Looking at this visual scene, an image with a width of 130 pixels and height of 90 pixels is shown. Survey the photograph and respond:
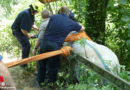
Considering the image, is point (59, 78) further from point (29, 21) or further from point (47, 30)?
point (29, 21)

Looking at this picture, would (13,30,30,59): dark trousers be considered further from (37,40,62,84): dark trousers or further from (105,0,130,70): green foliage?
(105,0,130,70): green foliage

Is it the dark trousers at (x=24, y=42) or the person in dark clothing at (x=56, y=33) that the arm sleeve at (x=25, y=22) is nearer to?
the dark trousers at (x=24, y=42)

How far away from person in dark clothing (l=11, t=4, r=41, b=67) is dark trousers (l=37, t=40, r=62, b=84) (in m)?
0.91

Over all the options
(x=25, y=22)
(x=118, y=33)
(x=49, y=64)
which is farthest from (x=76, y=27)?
(x=118, y=33)

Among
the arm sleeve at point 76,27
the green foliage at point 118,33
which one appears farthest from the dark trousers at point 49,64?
the green foliage at point 118,33

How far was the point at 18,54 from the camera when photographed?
16.9 ft

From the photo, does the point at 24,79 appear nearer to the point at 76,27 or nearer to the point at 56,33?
the point at 56,33

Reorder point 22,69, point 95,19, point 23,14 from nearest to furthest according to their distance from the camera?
1. point 23,14
2. point 22,69
3. point 95,19

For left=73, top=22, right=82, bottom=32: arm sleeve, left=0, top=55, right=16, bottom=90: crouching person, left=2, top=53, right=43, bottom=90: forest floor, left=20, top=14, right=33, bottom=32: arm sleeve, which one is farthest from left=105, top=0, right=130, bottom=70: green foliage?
left=0, top=55, right=16, bottom=90: crouching person

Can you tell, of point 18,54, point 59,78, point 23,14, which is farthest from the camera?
point 18,54

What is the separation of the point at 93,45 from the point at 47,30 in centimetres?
91

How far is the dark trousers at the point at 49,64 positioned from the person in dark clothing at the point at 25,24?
3.00 ft

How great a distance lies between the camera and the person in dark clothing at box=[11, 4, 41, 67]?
4121mm

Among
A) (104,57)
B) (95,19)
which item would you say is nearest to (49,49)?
(104,57)
